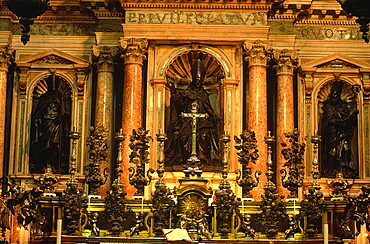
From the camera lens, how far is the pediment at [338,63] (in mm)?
24672

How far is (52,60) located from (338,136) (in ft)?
28.1

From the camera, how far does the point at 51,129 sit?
81.6 ft

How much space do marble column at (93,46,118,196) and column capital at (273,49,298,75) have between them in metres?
4.58

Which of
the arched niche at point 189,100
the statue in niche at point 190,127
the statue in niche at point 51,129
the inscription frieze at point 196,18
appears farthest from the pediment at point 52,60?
the statue in niche at point 190,127

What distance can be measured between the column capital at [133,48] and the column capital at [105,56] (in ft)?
2.30

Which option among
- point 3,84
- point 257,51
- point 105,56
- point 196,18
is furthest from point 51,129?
point 257,51

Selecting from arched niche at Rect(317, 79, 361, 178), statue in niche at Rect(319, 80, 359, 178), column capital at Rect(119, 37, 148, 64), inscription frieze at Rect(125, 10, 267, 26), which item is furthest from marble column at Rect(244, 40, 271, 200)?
column capital at Rect(119, 37, 148, 64)

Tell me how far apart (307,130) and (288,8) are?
3.53m

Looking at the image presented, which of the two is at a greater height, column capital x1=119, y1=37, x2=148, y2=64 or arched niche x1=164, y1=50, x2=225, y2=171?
column capital x1=119, y1=37, x2=148, y2=64

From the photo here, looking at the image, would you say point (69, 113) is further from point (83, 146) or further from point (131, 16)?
point (131, 16)

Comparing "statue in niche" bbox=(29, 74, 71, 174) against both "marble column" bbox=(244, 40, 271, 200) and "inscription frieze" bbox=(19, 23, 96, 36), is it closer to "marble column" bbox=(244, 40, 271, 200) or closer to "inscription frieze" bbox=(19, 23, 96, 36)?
"inscription frieze" bbox=(19, 23, 96, 36)

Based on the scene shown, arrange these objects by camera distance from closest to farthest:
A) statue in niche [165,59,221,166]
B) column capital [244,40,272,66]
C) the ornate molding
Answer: column capital [244,40,272,66], statue in niche [165,59,221,166], the ornate molding

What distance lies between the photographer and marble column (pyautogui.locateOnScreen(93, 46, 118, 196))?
943 inches

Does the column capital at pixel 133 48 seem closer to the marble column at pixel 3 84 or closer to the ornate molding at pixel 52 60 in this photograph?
the ornate molding at pixel 52 60
